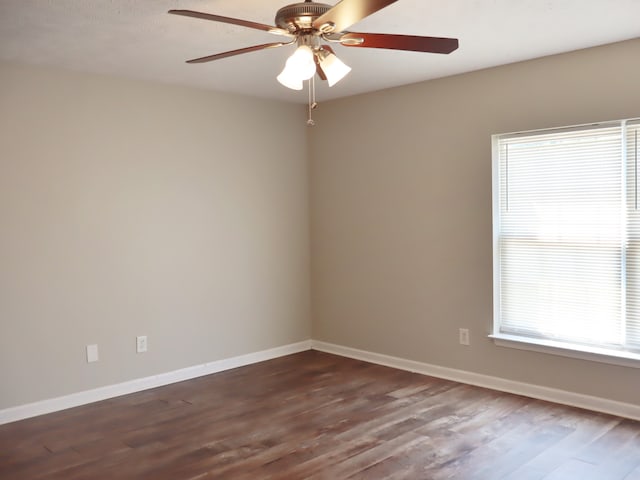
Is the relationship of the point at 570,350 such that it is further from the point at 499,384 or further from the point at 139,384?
the point at 139,384

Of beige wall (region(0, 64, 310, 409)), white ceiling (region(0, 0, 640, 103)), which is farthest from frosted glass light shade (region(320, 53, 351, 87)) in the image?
beige wall (region(0, 64, 310, 409))

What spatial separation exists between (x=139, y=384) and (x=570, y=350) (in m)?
3.10

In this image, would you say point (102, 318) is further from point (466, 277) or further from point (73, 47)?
point (466, 277)

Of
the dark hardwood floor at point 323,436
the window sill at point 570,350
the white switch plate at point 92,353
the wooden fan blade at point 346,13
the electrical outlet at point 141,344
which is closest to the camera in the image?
the wooden fan blade at point 346,13

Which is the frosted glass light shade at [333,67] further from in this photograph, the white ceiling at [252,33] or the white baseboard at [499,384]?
the white baseboard at [499,384]

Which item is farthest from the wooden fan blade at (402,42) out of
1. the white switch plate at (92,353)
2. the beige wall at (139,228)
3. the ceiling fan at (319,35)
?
the white switch plate at (92,353)

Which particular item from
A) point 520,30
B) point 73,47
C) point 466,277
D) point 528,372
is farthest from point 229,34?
point 528,372

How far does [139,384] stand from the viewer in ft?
14.4

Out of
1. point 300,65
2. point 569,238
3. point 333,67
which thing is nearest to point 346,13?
point 300,65

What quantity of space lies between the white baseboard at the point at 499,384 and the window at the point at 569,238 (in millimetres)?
324

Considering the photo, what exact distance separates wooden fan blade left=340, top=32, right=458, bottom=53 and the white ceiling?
46cm

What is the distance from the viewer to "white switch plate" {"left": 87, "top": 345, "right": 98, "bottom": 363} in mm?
4137

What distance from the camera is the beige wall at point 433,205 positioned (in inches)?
149

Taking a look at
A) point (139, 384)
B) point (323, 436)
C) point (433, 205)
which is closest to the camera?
point (323, 436)
